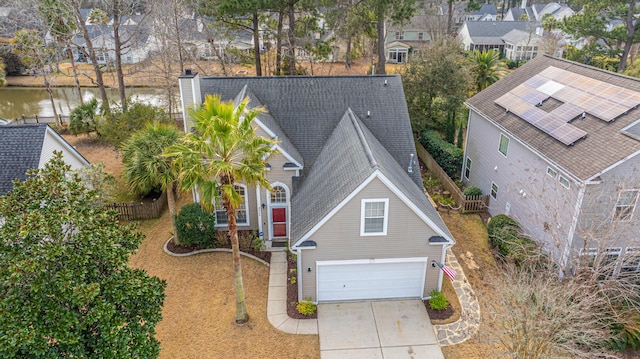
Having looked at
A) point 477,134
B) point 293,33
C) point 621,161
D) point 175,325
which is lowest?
point 175,325

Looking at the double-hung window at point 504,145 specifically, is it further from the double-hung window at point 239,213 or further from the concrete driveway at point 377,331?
the double-hung window at point 239,213

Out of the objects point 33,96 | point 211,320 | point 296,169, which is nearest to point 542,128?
point 296,169

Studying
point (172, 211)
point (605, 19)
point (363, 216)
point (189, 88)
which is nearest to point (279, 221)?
point (172, 211)

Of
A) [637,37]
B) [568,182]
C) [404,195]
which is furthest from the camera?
[637,37]

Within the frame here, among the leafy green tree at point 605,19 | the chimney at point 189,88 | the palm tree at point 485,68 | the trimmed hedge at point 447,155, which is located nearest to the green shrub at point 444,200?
the trimmed hedge at point 447,155

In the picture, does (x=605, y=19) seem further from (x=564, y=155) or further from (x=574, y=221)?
(x=574, y=221)

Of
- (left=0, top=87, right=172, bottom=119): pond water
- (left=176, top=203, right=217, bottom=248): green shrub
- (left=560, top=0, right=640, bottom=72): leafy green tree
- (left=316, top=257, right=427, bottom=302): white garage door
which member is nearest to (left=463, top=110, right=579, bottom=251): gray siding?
(left=316, top=257, right=427, bottom=302): white garage door

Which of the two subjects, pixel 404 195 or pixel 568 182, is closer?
pixel 404 195

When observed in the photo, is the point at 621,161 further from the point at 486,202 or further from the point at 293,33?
the point at 293,33
